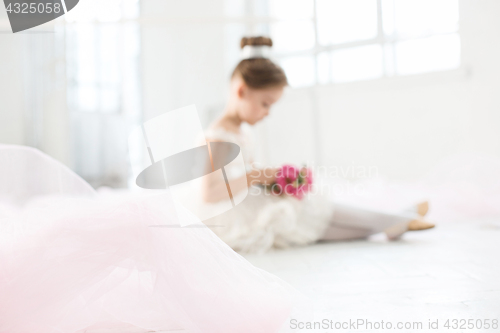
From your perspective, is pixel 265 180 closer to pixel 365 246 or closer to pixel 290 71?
pixel 365 246

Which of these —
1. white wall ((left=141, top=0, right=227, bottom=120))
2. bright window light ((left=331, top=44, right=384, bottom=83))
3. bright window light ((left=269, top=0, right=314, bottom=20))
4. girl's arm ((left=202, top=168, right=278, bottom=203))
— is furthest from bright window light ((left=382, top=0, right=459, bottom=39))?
girl's arm ((left=202, top=168, right=278, bottom=203))

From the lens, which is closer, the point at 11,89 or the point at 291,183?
the point at 291,183

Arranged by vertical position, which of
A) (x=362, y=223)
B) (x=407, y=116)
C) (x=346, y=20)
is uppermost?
(x=346, y=20)

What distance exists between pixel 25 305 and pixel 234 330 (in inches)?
10.7

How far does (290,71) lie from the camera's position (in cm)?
293

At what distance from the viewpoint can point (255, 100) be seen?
4.89 ft

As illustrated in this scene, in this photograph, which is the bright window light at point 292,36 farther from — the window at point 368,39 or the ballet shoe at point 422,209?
the ballet shoe at point 422,209

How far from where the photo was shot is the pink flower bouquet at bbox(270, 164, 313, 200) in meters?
1.41

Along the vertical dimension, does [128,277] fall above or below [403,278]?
above

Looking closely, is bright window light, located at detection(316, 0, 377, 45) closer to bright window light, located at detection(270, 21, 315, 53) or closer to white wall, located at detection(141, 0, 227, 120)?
bright window light, located at detection(270, 21, 315, 53)

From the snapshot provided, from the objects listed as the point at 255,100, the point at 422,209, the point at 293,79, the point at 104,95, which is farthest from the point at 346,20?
the point at 104,95

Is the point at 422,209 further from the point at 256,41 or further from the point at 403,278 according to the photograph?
the point at 256,41

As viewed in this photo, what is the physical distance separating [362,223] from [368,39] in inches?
61.3

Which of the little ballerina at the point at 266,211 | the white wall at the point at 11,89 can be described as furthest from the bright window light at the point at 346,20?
the white wall at the point at 11,89
